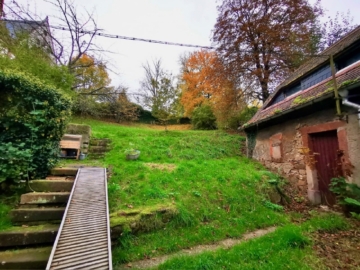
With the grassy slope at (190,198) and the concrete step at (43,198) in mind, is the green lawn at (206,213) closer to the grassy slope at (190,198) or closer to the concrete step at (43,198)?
the grassy slope at (190,198)

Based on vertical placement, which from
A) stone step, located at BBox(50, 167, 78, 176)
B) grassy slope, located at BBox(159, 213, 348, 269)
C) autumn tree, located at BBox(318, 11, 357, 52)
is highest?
autumn tree, located at BBox(318, 11, 357, 52)

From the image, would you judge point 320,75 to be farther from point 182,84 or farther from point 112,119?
point 112,119

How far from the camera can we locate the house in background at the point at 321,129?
13.2 ft

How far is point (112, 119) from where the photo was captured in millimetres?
18281

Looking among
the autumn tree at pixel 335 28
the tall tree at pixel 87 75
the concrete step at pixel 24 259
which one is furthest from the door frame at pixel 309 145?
the autumn tree at pixel 335 28

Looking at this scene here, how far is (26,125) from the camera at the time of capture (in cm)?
382

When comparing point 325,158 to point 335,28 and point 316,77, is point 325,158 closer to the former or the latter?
point 316,77

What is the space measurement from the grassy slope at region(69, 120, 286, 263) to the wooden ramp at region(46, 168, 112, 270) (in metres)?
0.67

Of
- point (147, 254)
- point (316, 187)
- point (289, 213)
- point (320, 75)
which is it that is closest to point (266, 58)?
point (320, 75)

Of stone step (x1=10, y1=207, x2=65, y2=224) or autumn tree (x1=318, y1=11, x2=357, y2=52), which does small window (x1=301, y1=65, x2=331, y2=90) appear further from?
autumn tree (x1=318, y1=11, x2=357, y2=52)

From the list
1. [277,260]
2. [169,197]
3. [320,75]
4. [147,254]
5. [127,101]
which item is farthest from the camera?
[127,101]

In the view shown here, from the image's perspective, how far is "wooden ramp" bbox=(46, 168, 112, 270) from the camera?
203 centimetres

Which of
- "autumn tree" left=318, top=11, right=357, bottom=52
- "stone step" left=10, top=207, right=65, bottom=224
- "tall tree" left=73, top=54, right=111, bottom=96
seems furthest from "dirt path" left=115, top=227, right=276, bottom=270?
"autumn tree" left=318, top=11, right=357, bottom=52

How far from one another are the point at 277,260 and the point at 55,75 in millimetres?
7529
